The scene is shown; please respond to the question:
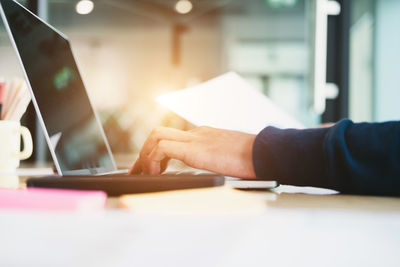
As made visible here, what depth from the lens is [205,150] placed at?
593 millimetres

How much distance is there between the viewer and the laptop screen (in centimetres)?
58

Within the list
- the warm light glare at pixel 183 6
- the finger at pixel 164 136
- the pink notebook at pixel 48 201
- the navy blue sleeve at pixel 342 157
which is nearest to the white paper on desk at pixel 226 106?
the finger at pixel 164 136

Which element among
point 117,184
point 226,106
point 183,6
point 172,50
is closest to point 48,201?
point 117,184

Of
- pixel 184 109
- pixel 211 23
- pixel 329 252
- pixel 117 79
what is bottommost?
pixel 329 252

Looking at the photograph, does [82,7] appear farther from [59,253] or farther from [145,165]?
[59,253]

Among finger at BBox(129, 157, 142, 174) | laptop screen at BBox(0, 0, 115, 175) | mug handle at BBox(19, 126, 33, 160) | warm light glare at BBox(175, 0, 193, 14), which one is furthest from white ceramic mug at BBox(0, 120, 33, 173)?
warm light glare at BBox(175, 0, 193, 14)

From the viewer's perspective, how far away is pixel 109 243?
9.2 inches

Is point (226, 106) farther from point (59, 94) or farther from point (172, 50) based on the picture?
point (172, 50)

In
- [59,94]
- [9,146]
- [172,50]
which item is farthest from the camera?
[172,50]

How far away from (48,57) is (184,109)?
26 cm

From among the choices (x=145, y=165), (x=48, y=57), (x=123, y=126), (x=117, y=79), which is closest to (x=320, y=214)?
(x=145, y=165)

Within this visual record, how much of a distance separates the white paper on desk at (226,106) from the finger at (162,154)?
133 mm

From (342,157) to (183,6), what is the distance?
549 centimetres

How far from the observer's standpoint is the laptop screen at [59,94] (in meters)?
0.58
